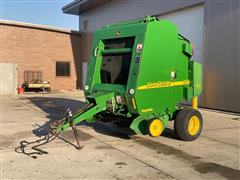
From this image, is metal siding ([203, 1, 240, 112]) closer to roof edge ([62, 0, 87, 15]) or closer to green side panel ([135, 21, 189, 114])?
green side panel ([135, 21, 189, 114])

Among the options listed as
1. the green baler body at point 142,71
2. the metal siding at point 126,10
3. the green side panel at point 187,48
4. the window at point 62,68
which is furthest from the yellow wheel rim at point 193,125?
the window at point 62,68

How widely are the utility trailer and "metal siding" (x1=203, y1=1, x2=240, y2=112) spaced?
5470 mm

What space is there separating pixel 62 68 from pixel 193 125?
68.7 feet

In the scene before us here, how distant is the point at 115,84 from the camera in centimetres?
843

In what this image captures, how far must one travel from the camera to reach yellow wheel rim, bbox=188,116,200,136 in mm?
8461

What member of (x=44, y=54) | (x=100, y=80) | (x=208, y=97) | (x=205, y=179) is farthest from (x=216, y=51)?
(x=44, y=54)

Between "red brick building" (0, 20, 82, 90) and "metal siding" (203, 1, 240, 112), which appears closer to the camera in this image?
"metal siding" (203, 1, 240, 112)

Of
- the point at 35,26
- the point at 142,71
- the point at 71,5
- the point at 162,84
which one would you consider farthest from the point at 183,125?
the point at 71,5

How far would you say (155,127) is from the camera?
26.0 feet

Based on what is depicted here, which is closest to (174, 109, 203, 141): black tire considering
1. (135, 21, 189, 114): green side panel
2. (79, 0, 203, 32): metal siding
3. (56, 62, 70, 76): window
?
(135, 21, 189, 114): green side panel

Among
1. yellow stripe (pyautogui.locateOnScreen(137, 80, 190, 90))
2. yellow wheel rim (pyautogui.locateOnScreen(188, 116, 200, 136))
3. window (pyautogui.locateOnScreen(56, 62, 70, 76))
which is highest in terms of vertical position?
window (pyautogui.locateOnScreen(56, 62, 70, 76))

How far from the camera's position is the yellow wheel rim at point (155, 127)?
309 inches

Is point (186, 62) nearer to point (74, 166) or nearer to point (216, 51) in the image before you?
point (74, 166)

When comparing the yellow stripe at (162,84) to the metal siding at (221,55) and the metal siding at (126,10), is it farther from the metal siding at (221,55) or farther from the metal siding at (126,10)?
the metal siding at (126,10)
